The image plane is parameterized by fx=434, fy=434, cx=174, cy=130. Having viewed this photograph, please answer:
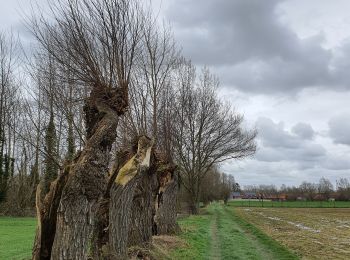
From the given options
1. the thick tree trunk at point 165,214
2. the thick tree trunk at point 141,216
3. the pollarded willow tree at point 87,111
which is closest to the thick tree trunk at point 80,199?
the pollarded willow tree at point 87,111

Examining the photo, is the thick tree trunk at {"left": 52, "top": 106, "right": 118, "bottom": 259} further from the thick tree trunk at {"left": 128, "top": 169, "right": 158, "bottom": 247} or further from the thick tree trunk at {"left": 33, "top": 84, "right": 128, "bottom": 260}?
the thick tree trunk at {"left": 128, "top": 169, "right": 158, "bottom": 247}

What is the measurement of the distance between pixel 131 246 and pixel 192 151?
115 ft

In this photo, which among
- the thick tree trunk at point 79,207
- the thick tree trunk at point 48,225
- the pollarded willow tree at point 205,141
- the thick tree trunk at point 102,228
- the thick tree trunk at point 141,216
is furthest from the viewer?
the pollarded willow tree at point 205,141

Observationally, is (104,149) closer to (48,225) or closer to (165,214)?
(48,225)

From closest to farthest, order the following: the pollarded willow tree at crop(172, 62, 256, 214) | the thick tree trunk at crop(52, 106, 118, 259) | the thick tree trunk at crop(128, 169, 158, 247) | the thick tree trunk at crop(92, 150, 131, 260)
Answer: the thick tree trunk at crop(52, 106, 118, 259)
the thick tree trunk at crop(92, 150, 131, 260)
the thick tree trunk at crop(128, 169, 158, 247)
the pollarded willow tree at crop(172, 62, 256, 214)

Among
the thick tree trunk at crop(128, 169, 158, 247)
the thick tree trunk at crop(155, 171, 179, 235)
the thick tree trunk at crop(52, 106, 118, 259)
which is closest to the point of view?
the thick tree trunk at crop(52, 106, 118, 259)

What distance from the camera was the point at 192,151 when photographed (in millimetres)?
47906

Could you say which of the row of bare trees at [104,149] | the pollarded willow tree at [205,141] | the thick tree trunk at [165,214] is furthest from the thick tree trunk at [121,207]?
the pollarded willow tree at [205,141]

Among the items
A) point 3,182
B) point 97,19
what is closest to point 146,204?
point 97,19

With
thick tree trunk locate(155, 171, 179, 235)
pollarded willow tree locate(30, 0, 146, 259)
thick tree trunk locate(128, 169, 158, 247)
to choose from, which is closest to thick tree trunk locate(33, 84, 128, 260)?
pollarded willow tree locate(30, 0, 146, 259)

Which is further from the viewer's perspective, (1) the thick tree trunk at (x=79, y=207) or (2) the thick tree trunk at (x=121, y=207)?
(2) the thick tree trunk at (x=121, y=207)

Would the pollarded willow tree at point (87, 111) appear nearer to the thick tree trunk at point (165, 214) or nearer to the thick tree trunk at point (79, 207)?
the thick tree trunk at point (79, 207)

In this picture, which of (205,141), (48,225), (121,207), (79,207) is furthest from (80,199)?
(205,141)

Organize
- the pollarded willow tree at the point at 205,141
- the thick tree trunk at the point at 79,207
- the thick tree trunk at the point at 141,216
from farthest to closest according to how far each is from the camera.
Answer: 1. the pollarded willow tree at the point at 205,141
2. the thick tree trunk at the point at 141,216
3. the thick tree trunk at the point at 79,207
